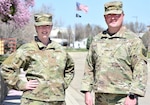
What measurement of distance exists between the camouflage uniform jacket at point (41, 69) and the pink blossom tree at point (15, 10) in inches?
203

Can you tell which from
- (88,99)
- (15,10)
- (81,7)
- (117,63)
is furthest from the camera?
(81,7)

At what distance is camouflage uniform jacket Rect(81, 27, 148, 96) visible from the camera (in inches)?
182

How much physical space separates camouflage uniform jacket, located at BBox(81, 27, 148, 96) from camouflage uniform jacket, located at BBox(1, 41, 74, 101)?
400mm

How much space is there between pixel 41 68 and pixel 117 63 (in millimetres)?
803

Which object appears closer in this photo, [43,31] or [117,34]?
[117,34]

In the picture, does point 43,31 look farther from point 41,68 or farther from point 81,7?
point 81,7

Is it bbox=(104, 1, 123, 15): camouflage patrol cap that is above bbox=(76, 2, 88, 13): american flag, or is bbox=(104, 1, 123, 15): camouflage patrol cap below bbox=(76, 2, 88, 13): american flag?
above

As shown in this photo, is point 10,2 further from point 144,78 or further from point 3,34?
point 3,34

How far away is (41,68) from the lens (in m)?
4.82

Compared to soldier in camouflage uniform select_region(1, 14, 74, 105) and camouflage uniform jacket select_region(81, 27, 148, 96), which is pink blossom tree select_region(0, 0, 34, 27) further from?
camouflage uniform jacket select_region(81, 27, 148, 96)

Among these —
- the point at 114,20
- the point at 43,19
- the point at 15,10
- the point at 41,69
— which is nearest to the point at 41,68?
the point at 41,69

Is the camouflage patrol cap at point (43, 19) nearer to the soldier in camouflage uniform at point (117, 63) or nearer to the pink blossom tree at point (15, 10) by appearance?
the soldier in camouflage uniform at point (117, 63)

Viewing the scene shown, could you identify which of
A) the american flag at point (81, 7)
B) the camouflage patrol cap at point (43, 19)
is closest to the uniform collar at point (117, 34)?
the camouflage patrol cap at point (43, 19)

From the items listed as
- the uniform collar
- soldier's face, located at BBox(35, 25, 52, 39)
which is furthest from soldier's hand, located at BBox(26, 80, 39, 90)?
the uniform collar
